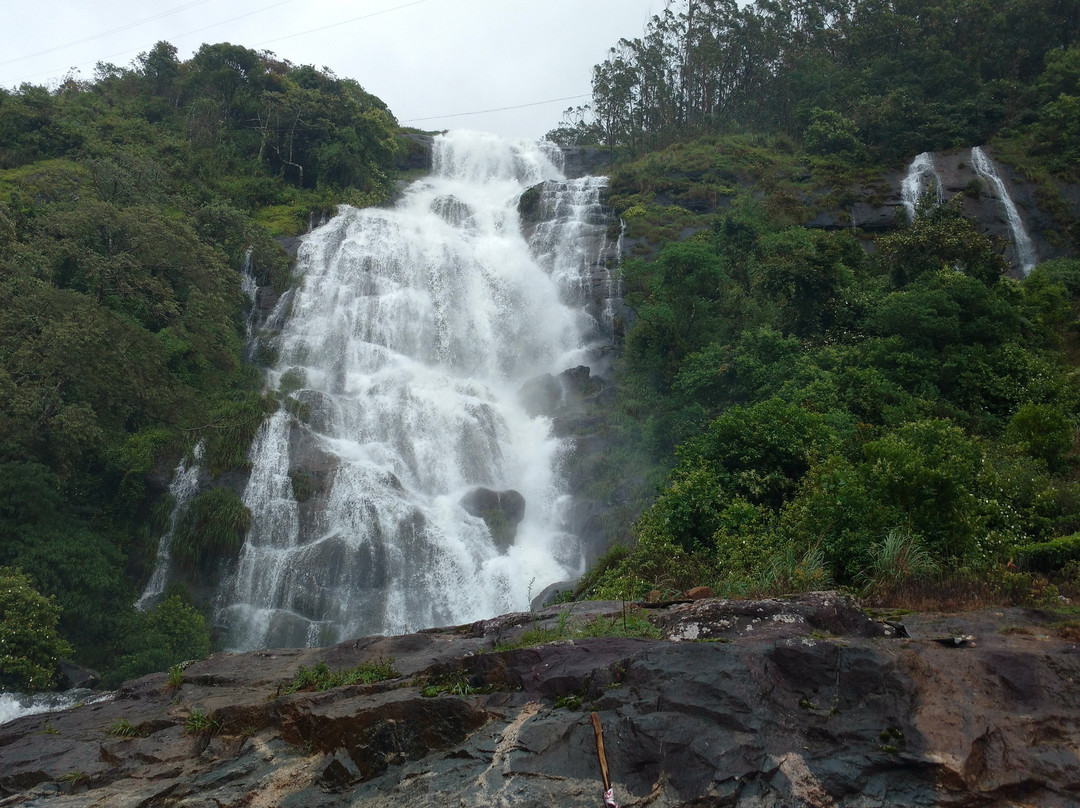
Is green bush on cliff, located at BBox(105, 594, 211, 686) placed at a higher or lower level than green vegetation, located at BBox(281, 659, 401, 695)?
lower

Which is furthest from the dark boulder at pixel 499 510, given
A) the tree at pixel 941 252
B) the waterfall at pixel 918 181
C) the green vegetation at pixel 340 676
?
the waterfall at pixel 918 181

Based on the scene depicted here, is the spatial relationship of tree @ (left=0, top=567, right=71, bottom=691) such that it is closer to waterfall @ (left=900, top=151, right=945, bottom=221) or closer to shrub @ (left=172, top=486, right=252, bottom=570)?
shrub @ (left=172, top=486, right=252, bottom=570)

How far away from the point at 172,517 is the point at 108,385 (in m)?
3.37

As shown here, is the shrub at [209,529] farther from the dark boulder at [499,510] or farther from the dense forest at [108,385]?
the dark boulder at [499,510]

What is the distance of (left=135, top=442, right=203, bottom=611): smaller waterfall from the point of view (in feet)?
54.5

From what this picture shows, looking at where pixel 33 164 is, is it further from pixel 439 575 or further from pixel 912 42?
pixel 912 42

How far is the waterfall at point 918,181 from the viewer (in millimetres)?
28223

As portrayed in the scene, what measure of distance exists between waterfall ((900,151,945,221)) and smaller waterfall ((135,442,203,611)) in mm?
25279

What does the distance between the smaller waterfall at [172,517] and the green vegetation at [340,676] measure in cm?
1104

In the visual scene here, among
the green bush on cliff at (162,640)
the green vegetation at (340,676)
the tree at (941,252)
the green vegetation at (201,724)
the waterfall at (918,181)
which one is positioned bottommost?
the green bush on cliff at (162,640)


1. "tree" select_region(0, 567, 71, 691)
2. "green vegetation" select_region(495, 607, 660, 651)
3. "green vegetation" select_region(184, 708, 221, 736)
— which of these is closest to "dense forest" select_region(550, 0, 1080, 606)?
"green vegetation" select_region(495, 607, 660, 651)

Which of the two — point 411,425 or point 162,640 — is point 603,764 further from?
point 411,425

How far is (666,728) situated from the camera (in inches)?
202

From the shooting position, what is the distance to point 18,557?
14578mm
